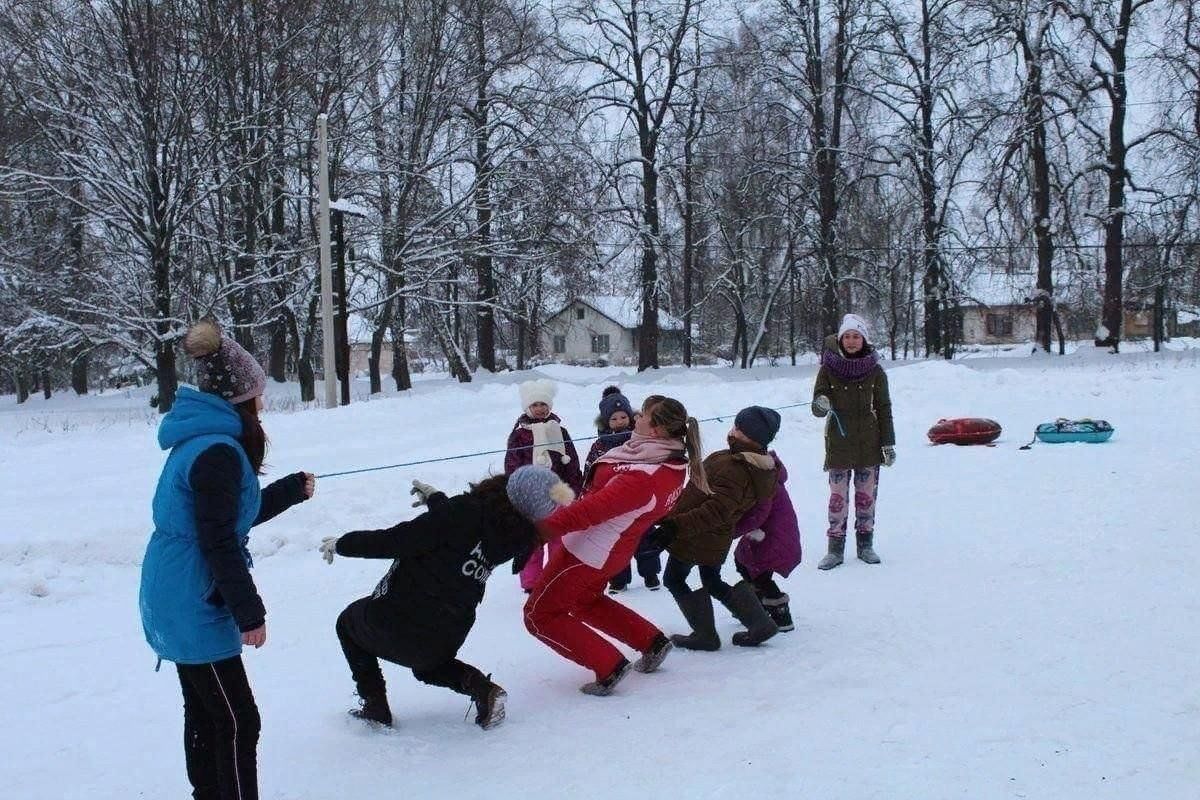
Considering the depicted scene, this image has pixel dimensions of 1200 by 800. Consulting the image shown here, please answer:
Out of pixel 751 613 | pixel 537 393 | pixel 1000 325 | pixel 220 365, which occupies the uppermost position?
pixel 1000 325

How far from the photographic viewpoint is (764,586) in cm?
608

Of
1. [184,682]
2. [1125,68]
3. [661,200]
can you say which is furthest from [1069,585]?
[661,200]

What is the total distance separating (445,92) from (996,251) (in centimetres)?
1602

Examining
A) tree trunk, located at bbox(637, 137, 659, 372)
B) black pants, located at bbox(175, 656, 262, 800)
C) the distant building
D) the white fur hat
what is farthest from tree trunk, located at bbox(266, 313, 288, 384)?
black pants, located at bbox(175, 656, 262, 800)

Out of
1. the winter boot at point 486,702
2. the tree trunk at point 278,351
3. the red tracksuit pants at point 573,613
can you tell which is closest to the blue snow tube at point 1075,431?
the red tracksuit pants at point 573,613

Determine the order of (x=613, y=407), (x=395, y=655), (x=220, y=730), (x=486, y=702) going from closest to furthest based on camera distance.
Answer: (x=220, y=730)
(x=395, y=655)
(x=486, y=702)
(x=613, y=407)

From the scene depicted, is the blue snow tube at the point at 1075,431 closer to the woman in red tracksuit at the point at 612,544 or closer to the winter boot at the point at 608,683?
the woman in red tracksuit at the point at 612,544

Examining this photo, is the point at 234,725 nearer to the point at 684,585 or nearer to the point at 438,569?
the point at 438,569

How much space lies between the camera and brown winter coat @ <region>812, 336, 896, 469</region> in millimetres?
7805

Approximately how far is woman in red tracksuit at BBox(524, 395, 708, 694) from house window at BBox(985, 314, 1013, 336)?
215 ft

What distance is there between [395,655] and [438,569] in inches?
16.7

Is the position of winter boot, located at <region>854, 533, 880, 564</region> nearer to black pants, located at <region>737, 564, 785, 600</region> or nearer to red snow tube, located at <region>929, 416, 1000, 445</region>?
black pants, located at <region>737, 564, 785, 600</region>

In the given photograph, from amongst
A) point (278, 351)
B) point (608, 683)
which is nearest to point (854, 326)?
point (608, 683)

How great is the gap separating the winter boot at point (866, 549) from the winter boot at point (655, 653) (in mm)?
3006
